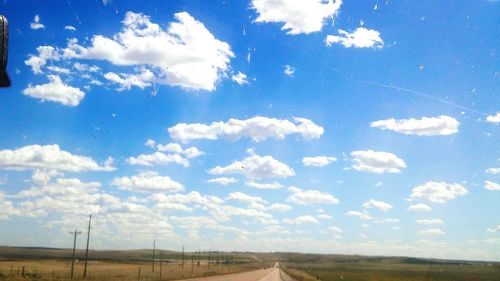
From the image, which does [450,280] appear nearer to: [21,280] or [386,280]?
[386,280]

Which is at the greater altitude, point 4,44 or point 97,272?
point 4,44

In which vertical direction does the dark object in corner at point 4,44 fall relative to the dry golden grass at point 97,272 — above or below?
above

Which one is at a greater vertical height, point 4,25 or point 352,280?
point 4,25

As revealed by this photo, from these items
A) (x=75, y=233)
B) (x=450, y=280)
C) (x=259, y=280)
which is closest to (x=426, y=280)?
(x=450, y=280)

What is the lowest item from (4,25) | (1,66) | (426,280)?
(426,280)

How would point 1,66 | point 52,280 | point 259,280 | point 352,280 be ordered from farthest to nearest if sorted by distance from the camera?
point 352,280, point 259,280, point 52,280, point 1,66

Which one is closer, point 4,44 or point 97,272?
point 4,44

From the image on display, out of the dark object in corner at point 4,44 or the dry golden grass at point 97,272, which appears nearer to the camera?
the dark object in corner at point 4,44

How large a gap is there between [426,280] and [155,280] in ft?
159

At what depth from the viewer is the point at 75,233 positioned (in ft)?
183

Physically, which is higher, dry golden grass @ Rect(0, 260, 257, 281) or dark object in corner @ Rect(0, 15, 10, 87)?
dark object in corner @ Rect(0, 15, 10, 87)

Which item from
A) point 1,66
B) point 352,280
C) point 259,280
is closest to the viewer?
point 1,66

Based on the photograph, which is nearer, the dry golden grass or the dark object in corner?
the dark object in corner

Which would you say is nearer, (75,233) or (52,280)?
(52,280)
